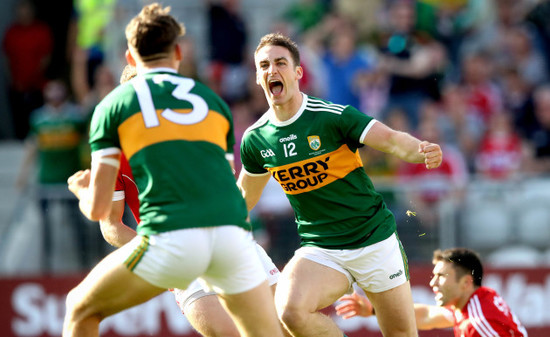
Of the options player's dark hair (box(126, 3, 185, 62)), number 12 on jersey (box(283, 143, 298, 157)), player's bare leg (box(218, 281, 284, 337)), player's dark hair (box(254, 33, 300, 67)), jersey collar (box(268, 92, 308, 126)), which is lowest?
player's bare leg (box(218, 281, 284, 337))

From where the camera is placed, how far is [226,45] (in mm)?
12438

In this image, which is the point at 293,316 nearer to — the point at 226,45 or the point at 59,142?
the point at 59,142

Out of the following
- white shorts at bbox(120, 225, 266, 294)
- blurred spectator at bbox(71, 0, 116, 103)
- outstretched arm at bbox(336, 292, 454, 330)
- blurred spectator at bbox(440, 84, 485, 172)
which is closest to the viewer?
white shorts at bbox(120, 225, 266, 294)

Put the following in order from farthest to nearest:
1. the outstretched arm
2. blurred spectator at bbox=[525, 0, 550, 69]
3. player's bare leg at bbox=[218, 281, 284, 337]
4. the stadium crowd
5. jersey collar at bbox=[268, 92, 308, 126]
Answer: blurred spectator at bbox=[525, 0, 550, 69] → the stadium crowd → the outstretched arm → jersey collar at bbox=[268, 92, 308, 126] → player's bare leg at bbox=[218, 281, 284, 337]

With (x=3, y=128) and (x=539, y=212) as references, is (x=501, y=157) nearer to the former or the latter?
(x=539, y=212)

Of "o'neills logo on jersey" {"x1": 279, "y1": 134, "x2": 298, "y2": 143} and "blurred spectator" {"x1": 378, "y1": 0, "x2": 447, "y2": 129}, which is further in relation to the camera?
"blurred spectator" {"x1": 378, "y1": 0, "x2": 447, "y2": 129}

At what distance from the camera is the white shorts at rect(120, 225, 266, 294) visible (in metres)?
4.59

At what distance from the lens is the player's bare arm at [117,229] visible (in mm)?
5656

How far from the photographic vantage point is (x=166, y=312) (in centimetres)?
1054

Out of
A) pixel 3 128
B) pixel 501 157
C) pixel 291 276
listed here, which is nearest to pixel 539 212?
pixel 501 157

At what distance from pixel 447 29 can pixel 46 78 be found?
237 inches

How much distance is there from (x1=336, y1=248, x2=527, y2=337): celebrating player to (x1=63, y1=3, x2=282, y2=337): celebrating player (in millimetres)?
1977

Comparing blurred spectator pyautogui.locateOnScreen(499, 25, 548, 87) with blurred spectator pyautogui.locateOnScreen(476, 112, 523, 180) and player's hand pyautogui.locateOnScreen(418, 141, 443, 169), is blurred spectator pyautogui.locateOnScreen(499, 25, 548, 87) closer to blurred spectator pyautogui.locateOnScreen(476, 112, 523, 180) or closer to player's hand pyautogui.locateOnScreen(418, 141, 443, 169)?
blurred spectator pyautogui.locateOnScreen(476, 112, 523, 180)

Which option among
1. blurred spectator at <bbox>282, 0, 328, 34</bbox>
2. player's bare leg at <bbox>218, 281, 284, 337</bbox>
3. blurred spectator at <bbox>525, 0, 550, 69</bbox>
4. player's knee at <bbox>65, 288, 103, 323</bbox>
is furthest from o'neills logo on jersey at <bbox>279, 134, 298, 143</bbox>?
blurred spectator at <bbox>525, 0, 550, 69</bbox>
